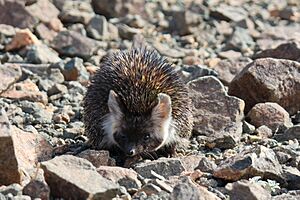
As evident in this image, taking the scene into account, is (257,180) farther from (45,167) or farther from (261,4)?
(261,4)

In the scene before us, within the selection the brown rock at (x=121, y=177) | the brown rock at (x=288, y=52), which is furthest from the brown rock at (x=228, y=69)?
the brown rock at (x=121, y=177)

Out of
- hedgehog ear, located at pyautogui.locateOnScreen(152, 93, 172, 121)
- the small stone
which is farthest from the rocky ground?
hedgehog ear, located at pyautogui.locateOnScreen(152, 93, 172, 121)

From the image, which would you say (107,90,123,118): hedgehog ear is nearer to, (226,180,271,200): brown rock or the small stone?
(226,180,271,200): brown rock

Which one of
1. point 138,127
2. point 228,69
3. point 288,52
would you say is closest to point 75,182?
point 138,127

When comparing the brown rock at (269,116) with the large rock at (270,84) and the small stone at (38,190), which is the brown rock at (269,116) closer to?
the large rock at (270,84)

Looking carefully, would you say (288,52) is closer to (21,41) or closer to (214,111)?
(214,111)

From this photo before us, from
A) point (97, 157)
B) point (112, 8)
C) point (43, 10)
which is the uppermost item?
point (97, 157)
